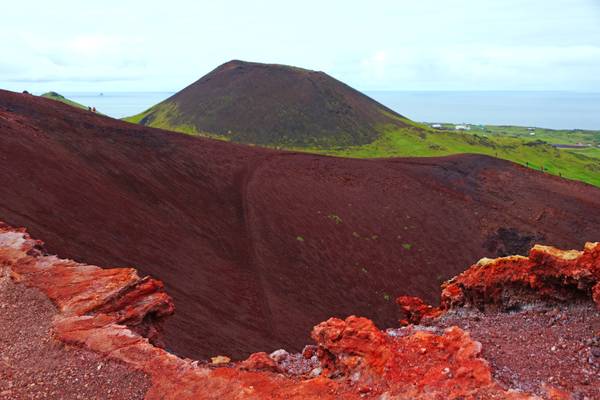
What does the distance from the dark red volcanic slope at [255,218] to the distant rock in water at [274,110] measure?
2330 cm

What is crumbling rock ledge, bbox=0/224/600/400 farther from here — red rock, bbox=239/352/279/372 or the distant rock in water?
the distant rock in water

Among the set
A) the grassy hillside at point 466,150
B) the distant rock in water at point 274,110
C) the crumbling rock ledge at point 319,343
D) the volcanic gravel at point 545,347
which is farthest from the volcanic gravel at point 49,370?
the distant rock in water at point 274,110

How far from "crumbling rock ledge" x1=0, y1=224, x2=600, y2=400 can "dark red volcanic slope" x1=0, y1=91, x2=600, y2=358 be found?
10.4ft

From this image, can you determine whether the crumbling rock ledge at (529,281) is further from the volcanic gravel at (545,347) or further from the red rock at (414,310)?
the red rock at (414,310)

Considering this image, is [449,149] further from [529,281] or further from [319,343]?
[319,343]

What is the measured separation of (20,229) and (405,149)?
50.7m

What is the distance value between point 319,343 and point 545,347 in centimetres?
371

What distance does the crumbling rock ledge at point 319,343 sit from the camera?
6512 mm

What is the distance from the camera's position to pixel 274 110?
6331cm

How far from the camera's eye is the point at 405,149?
5828cm

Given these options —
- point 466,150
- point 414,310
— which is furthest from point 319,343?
point 466,150

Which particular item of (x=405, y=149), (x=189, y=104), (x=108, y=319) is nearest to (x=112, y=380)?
(x=108, y=319)

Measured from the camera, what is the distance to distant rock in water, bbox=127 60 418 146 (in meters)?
59.9

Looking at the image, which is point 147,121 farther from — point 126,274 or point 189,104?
point 126,274
